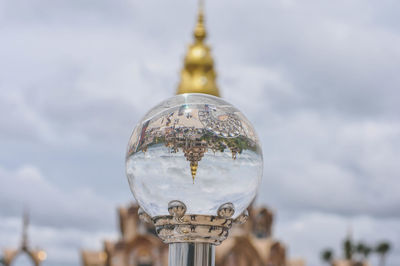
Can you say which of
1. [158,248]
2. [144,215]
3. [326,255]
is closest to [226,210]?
[144,215]

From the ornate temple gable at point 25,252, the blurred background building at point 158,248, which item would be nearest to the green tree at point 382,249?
the blurred background building at point 158,248

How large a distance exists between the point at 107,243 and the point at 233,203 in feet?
103

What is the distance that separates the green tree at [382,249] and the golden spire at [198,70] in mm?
26024

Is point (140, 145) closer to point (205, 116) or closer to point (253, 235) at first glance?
point (205, 116)

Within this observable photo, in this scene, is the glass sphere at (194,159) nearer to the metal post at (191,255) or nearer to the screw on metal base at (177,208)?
the screw on metal base at (177,208)

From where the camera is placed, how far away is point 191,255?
2.51 meters

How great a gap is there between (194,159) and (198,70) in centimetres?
3170

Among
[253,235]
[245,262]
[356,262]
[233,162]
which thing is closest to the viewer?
[233,162]

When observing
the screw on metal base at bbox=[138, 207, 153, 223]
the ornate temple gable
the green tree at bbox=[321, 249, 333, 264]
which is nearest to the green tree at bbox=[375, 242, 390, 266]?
the green tree at bbox=[321, 249, 333, 264]

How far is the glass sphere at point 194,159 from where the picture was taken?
2.39 m

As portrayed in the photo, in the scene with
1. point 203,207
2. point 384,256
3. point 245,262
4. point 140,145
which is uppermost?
point 384,256

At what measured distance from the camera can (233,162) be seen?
2.41 metres

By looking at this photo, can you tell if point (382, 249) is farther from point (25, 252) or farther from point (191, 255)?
point (191, 255)

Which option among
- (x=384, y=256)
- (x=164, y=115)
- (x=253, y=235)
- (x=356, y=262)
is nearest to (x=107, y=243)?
(x=253, y=235)
